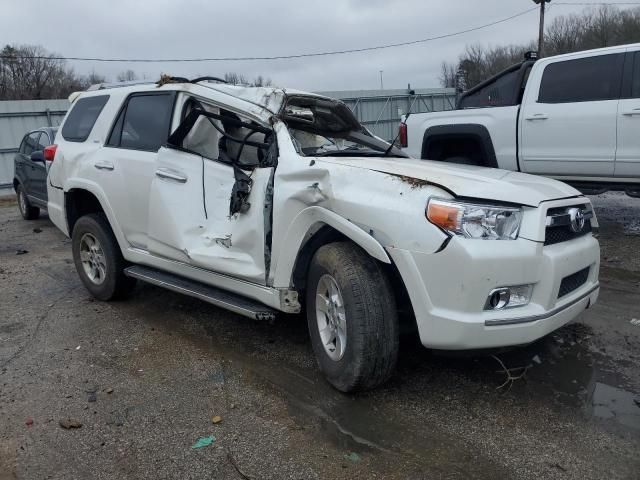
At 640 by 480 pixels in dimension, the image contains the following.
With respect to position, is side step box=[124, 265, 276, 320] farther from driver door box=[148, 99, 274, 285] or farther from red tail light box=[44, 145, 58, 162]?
red tail light box=[44, 145, 58, 162]

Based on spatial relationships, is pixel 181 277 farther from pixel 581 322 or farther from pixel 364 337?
pixel 581 322

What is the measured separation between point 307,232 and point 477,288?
3.70ft

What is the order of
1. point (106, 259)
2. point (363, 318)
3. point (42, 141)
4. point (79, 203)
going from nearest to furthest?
point (363, 318) → point (106, 259) → point (79, 203) → point (42, 141)

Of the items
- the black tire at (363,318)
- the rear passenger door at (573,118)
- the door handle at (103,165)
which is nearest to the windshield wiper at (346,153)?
the black tire at (363,318)

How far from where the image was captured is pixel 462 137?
7828mm

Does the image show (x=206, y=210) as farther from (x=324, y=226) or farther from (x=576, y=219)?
(x=576, y=219)

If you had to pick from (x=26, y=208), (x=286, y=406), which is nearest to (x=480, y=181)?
(x=286, y=406)

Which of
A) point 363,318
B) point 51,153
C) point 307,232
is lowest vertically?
point 363,318

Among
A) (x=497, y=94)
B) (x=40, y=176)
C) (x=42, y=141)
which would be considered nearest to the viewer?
(x=497, y=94)

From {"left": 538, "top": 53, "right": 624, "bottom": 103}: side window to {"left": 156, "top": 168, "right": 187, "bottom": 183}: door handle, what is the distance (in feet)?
16.0

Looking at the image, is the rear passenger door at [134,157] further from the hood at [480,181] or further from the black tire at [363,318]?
the black tire at [363,318]

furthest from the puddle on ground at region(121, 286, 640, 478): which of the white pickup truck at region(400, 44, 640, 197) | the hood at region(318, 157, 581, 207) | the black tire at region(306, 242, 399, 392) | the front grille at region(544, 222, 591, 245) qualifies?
the white pickup truck at region(400, 44, 640, 197)

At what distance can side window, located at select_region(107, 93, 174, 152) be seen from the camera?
4691 mm

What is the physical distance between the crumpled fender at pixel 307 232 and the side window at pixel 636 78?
4.79m
